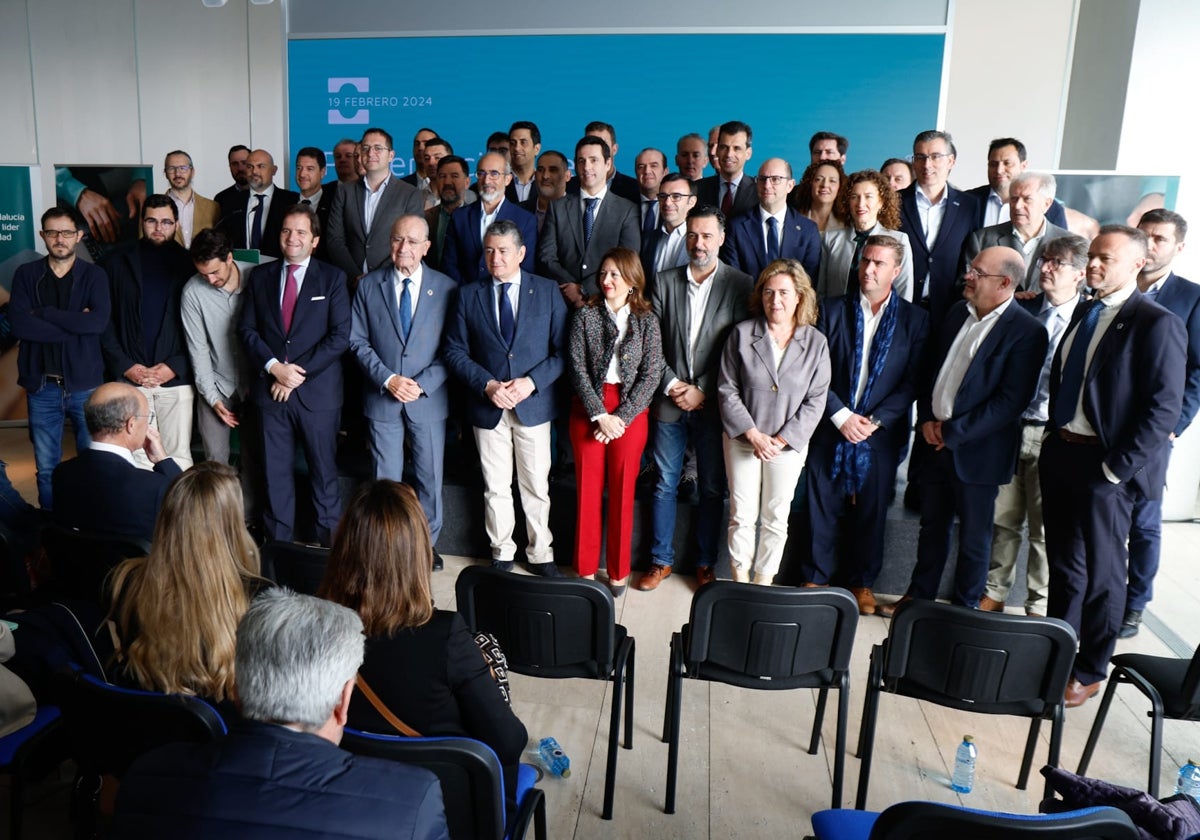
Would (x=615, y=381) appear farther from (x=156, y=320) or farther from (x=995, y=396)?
(x=156, y=320)

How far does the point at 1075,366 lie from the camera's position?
3629mm

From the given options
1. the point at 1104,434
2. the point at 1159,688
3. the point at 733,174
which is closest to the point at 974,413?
the point at 1104,434

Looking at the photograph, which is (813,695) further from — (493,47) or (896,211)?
(493,47)

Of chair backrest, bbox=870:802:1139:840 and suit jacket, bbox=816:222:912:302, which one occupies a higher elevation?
suit jacket, bbox=816:222:912:302

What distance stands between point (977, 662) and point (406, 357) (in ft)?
10.2

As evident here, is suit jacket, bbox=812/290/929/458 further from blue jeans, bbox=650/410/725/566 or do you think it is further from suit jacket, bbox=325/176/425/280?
suit jacket, bbox=325/176/425/280

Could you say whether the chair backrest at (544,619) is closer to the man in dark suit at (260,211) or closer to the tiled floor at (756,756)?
the tiled floor at (756,756)

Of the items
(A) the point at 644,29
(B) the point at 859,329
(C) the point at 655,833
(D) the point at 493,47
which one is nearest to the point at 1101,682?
(B) the point at 859,329

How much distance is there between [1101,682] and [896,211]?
2424mm

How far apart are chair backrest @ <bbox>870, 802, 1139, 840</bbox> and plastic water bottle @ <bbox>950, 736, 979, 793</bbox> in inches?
57.7

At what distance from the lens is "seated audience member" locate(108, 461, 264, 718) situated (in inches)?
88.1

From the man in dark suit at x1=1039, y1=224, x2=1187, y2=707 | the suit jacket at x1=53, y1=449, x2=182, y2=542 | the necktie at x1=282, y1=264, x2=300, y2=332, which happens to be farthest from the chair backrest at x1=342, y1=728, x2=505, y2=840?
the necktie at x1=282, y1=264, x2=300, y2=332

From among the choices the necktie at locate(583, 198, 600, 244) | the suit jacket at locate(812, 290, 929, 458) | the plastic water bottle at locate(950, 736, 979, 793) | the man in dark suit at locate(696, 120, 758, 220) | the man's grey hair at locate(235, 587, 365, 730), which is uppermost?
the man in dark suit at locate(696, 120, 758, 220)

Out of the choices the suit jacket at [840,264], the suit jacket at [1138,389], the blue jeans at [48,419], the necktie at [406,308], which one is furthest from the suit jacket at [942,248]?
the blue jeans at [48,419]
